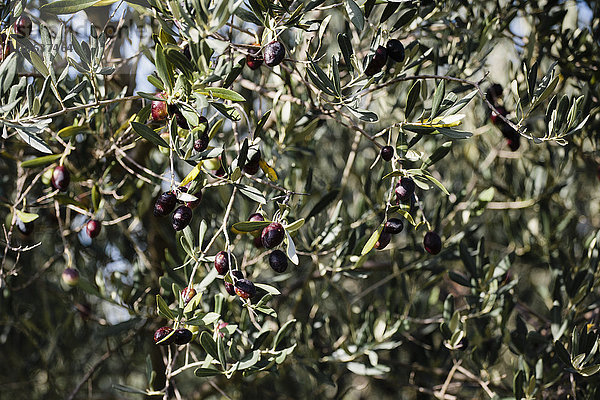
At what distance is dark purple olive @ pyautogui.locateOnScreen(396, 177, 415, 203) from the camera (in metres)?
1.14

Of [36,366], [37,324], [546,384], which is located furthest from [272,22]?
[36,366]

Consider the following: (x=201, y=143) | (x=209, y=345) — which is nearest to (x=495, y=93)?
(x=201, y=143)

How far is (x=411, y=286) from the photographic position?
187cm

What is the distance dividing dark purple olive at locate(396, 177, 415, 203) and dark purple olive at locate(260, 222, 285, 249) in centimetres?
25

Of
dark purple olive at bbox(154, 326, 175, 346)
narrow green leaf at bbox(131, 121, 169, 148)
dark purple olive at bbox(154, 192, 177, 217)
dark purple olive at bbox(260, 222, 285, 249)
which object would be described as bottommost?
dark purple olive at bbox(154, 326, 175, 346)

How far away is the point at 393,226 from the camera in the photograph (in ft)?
3.97

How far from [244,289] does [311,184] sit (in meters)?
0.82

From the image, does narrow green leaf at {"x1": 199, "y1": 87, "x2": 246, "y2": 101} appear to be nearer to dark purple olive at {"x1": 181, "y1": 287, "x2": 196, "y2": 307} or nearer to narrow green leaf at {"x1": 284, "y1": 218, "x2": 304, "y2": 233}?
narrow green leaf at {"x1": 284, "y1": 218, "x2": 304, "y2": 233}

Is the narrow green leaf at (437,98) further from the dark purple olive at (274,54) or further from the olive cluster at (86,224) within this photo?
the olive cluster at (86,224)

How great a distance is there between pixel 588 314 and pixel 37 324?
85.1 inches

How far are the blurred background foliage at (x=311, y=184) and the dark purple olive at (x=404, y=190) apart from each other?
4 cm

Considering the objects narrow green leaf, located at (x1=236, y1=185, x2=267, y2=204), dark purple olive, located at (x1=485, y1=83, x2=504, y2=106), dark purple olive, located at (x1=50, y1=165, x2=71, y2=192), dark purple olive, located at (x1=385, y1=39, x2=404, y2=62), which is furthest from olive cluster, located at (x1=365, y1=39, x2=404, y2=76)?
dark purple olive, located at (x1=50, y1=165, x2=71, y2=192)

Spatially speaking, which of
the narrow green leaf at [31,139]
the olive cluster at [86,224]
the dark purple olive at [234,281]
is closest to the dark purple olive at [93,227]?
the olive cluster at [86,224]

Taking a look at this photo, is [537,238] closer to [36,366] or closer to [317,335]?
[317,335]
